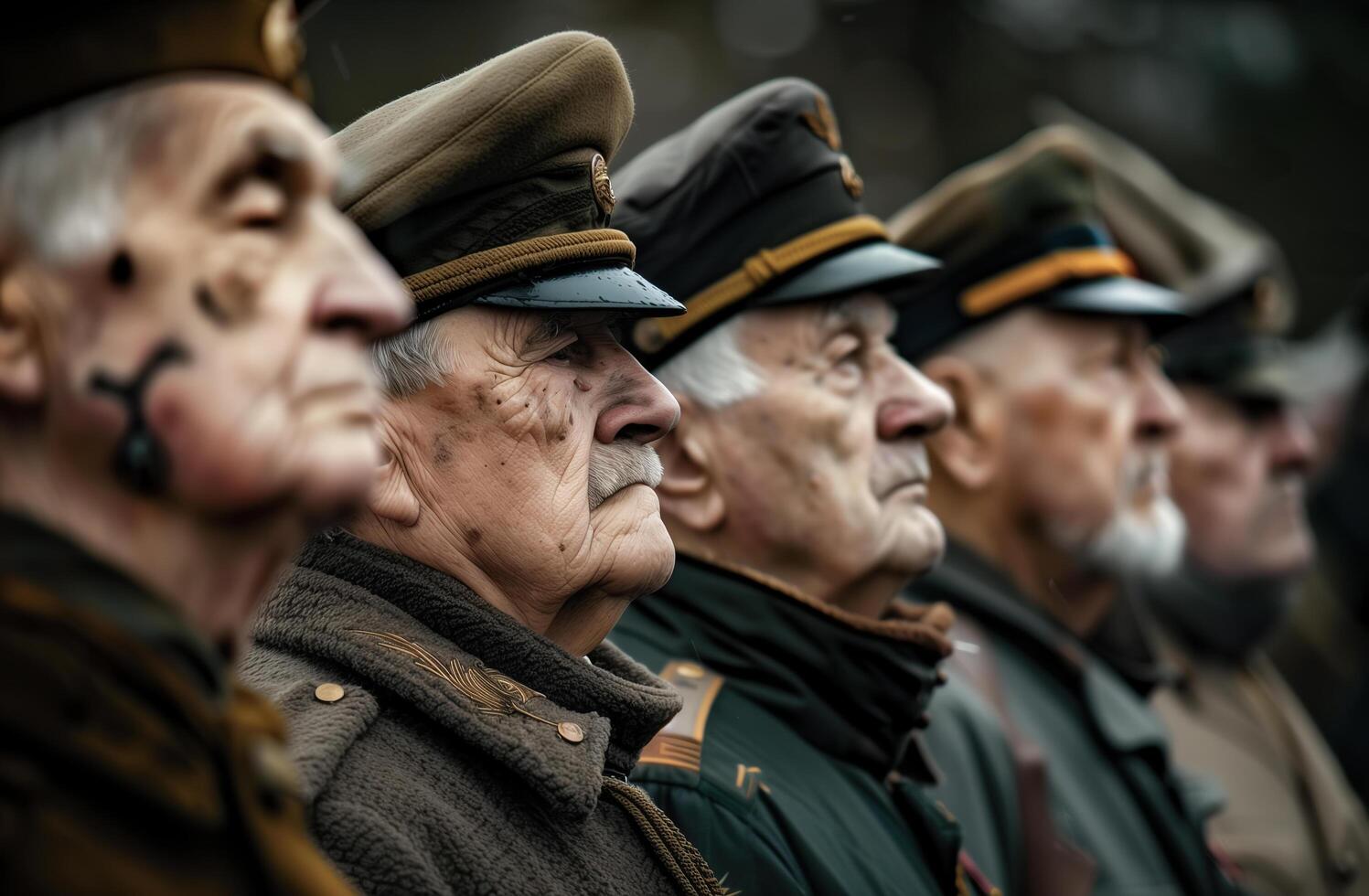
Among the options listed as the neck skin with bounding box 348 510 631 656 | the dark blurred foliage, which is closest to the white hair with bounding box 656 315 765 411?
the neck skin with bounding box 348 510 631 656

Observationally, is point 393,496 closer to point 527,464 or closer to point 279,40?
point 527,464

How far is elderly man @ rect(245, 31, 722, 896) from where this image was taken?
2.53 m

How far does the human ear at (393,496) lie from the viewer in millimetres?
2775

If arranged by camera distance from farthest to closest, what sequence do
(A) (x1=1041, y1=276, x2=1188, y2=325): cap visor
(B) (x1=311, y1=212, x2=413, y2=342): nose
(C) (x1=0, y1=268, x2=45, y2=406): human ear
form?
(A) (x1=1041, y1=276, x2=1188, y2=325): cap visor
(B) (x1=311, y1=212, x2=413, y2=342): nose
(C) (x1=0, y1=268, x2=45, y2=406): human ear

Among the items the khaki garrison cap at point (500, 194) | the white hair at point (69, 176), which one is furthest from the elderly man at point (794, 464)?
the white hair at point (69, 176)

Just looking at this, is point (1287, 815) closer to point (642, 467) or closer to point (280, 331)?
point (642, 467)

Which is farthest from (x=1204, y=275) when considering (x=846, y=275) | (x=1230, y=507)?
(x=846, y=275)

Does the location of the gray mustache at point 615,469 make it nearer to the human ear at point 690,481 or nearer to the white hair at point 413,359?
the white hair at point 413,359

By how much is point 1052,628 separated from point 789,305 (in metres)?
2.25

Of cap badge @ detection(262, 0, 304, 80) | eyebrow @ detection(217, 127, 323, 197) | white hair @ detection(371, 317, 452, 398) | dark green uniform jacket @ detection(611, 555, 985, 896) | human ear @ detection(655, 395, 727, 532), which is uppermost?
cap badge @ detection(262, 0, 304, 80)

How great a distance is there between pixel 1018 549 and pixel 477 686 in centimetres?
352

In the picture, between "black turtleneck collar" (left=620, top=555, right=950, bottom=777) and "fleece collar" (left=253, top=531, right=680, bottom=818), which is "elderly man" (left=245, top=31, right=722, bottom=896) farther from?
"black turtleneck collar" (left=620, top=555, right=950, bottom=777)

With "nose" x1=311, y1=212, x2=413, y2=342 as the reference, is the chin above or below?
below

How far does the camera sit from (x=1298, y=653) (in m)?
9.74
